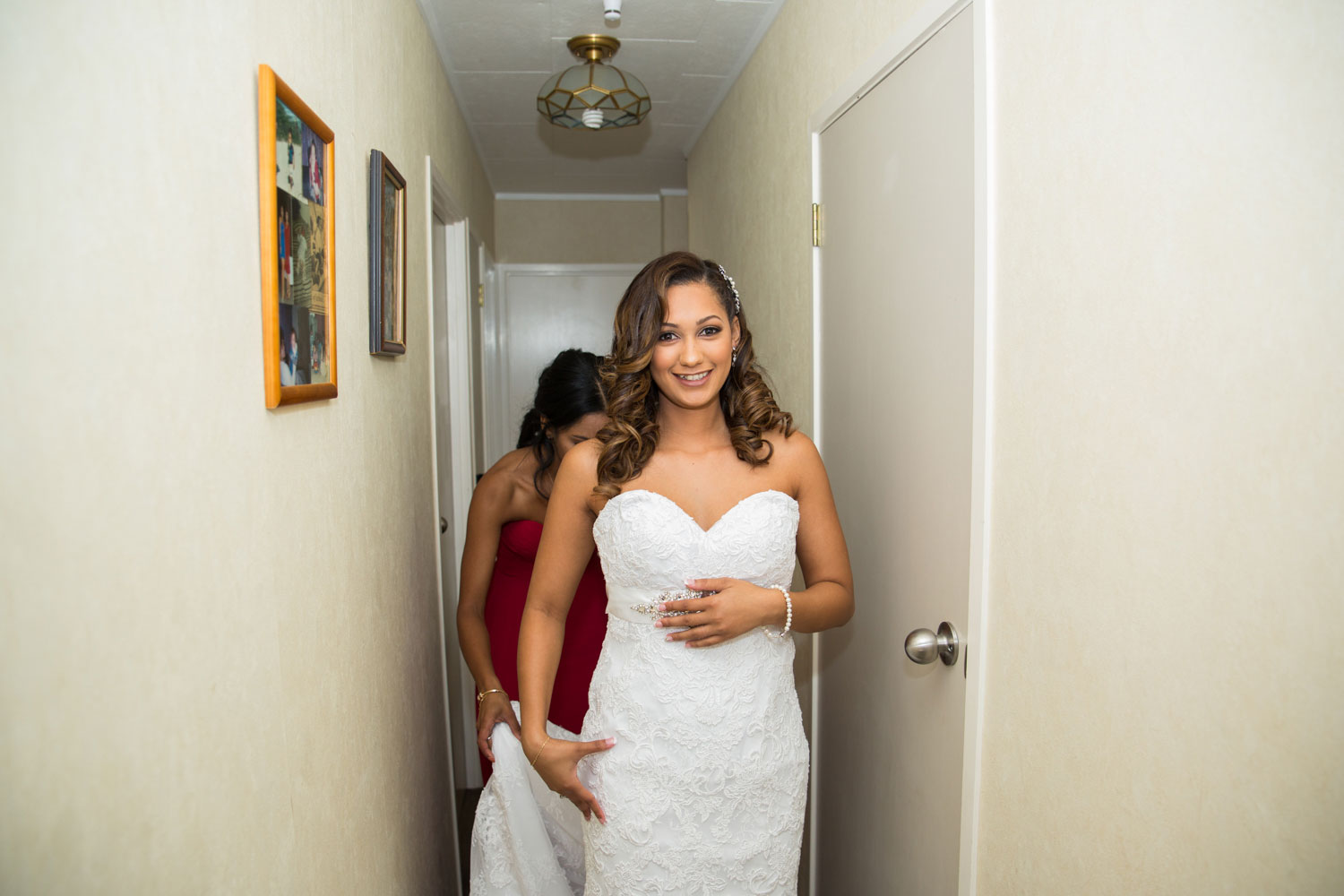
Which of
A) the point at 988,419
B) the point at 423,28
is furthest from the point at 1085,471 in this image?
the point at 423,28

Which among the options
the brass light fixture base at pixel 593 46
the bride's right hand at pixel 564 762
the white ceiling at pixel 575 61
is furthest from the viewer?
the brass light fixture base at pixel 593 46

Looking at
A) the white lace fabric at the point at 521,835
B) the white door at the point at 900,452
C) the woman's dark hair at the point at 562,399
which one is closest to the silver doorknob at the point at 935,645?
the white door at the point at 900,452

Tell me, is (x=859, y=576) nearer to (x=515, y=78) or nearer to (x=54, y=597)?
(x=54, y=597)

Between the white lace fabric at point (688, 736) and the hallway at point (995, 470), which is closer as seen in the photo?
the hallway at point (995, 470)

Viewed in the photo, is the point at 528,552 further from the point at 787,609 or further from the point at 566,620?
the point at 787,609

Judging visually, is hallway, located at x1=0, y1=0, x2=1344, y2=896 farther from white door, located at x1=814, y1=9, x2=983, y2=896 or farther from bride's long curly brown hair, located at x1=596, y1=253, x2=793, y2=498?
bride's long curly brown hair, located at x1=596, y1=253, x2=793, y2=498

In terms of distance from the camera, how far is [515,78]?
3.35m

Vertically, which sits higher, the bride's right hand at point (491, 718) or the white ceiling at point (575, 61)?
the white ceiling at point (575, 61)

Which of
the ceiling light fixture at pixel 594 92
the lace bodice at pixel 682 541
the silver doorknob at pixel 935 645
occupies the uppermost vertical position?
the ceiling light fixture at pixel 594 92

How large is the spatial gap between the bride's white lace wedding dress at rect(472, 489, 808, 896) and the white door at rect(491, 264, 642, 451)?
168 inches

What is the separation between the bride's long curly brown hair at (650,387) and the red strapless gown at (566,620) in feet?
1.97

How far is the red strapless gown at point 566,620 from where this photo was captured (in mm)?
2119

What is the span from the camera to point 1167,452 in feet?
3.25

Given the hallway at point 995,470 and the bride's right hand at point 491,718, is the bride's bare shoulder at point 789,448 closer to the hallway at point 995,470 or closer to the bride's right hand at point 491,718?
the hallway at point 995,470
